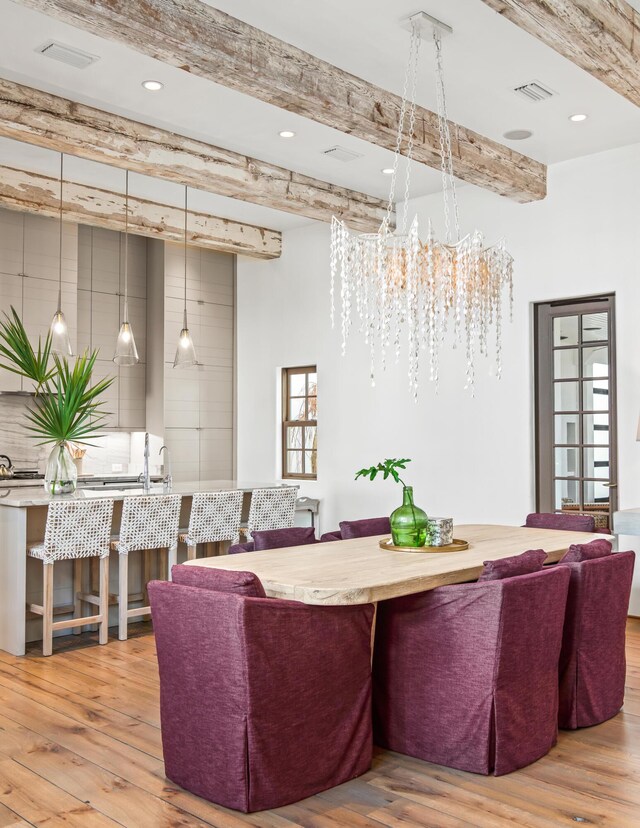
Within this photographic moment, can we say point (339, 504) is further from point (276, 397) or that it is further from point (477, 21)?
point (477, 21)

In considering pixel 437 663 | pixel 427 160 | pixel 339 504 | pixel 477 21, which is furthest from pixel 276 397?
pixel 437 663

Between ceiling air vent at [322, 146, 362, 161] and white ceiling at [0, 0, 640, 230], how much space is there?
0.07 meters

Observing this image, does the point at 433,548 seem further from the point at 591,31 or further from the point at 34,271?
the point at 34,271

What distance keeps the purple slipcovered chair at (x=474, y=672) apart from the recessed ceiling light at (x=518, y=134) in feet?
10.8

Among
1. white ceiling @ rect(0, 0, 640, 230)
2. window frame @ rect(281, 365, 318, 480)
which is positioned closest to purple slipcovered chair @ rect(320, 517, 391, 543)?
white ceiling @ rect(0, 0, 640, 230)

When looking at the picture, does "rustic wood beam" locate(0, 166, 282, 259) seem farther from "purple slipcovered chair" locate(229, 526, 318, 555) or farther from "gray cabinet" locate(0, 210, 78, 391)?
"purple slipcovered chair" locate(229, 526, 318, 555)

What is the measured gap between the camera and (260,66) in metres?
3.92

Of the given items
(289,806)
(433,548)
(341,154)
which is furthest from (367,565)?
(341,154)

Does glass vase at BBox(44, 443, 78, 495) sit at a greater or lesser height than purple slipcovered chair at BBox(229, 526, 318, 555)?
greater

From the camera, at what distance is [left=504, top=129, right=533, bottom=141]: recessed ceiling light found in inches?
212

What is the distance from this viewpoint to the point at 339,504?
24.6 feet

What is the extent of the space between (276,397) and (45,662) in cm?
404

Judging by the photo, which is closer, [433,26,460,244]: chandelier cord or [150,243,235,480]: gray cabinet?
[433,26,460,244]: chandelier cord

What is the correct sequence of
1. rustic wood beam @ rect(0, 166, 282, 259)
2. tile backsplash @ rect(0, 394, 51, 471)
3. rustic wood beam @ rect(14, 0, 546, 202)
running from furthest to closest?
tile backsplash @ rect(0, 394, 51, 471) < rustic wood beam @ rect(0, 166, 282, 259) < rustic wood beam @ rect(14, 0, 546, 202)
